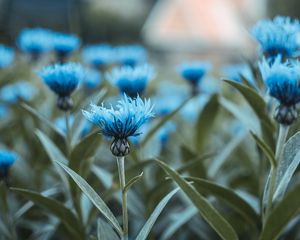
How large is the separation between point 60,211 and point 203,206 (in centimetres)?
39

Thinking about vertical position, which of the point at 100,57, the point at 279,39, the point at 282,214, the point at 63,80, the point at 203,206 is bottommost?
the point at 282,214

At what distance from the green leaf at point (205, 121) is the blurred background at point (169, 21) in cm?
927

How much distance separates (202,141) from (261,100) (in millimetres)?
470

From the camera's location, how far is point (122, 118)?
2.92 ft

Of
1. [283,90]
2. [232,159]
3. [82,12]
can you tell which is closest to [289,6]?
[82,12]

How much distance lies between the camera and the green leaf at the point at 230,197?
1.09m

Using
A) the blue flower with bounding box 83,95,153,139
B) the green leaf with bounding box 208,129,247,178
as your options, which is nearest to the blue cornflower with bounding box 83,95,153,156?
the blue flower with bounding box 83,95,153,139

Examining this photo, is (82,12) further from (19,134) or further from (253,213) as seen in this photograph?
(253,213)

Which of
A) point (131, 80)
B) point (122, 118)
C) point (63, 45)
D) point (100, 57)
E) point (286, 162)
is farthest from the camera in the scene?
point (100, 57)

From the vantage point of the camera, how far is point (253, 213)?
115cm

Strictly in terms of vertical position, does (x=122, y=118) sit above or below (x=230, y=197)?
above

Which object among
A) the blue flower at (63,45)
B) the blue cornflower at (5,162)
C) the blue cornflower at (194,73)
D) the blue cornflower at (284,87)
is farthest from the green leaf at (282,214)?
the blue flower at (63,45)

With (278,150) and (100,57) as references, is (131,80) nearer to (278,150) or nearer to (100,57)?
(278,150)

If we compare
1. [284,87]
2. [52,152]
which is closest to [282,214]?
[284,87]
